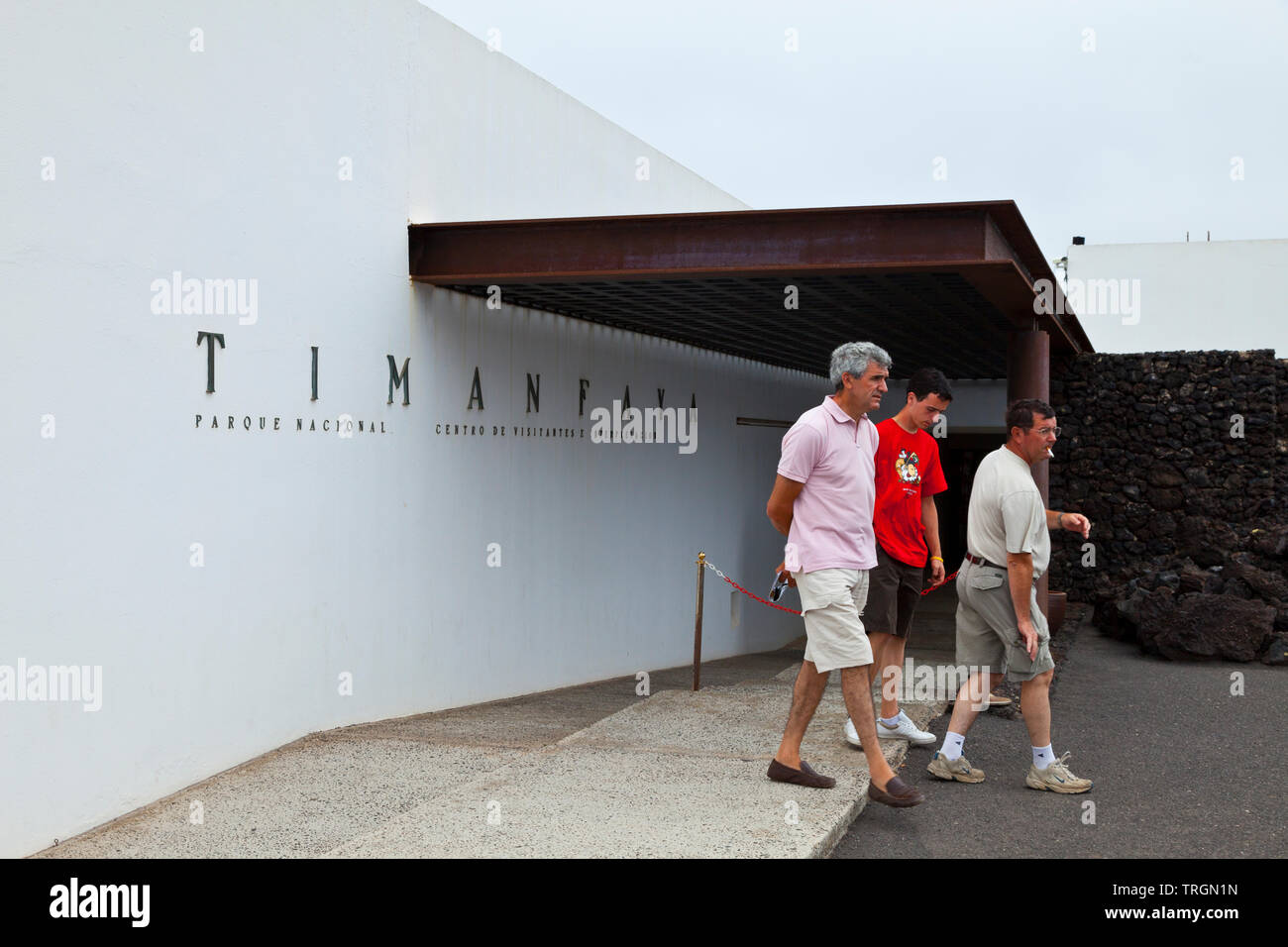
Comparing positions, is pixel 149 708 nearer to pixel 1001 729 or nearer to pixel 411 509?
pixel 411 509

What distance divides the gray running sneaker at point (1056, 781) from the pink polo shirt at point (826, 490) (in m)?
1.39

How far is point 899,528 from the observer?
18.8 ft

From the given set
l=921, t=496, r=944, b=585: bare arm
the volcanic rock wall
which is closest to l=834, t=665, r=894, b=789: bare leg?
l=921, t=496, r=944, b=585: bare arm

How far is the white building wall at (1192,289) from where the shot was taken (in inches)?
970

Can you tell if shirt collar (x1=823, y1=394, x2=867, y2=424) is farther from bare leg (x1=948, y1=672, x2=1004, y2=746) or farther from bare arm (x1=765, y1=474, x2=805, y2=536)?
bare leg (x1=948, y1=672, x2=1004, y2=746)

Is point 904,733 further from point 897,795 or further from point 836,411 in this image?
point 836,411

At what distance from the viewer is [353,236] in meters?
6.82

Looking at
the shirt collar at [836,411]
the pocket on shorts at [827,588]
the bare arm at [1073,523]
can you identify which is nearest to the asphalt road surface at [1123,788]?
the pocket on shorts at [827,588]

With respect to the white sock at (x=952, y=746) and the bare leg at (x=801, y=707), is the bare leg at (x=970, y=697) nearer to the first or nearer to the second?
the white sock at (x=952, y=746)

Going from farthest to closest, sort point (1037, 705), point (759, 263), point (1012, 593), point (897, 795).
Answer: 1. point (759, 263)
2. point (1037, 705)
3. point (1012, 593)
4. point (897, 795)

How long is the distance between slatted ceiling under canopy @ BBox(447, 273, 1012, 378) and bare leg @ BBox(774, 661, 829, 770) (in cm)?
297

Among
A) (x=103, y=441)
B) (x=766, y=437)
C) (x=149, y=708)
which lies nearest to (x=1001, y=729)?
(x=149, y=708)

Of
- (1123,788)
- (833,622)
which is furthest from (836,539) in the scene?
(1123,788)

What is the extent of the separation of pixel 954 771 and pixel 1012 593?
0.94 metres
